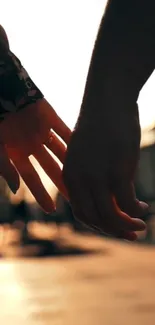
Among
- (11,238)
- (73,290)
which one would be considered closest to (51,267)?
(73,290)

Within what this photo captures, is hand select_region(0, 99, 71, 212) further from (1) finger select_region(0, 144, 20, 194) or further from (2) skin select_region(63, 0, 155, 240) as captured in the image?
(2) skin select_region(63, 0, 155, 240)

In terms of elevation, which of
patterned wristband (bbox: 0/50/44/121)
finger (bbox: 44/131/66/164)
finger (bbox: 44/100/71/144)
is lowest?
finger (bbox: 44/131/66/164)

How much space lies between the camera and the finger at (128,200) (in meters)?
0.79

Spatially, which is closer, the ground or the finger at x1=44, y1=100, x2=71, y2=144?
the finger at x1=44, y1=100, x2=71, y2=144

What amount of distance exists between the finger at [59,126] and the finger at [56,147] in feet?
0.05

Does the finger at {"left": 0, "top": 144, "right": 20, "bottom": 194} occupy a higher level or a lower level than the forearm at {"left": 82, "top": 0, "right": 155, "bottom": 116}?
lower

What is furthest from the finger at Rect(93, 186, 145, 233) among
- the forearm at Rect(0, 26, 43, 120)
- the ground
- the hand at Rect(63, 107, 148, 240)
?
the ground

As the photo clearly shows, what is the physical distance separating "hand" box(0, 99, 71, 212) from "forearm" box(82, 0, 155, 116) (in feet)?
0.64

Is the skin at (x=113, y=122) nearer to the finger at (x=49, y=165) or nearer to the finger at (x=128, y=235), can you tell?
the finger at (x=128, y=235)

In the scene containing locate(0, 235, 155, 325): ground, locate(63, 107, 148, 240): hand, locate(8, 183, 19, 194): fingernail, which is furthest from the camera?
locate(0, 235, 155, 325): ground

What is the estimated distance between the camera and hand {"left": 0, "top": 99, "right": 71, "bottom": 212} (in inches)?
39.8

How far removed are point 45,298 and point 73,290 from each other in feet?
2.04

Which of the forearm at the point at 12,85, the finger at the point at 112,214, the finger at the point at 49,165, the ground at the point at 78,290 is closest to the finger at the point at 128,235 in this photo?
the finger at the point at 112,214

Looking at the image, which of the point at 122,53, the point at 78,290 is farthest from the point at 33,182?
the point at 78,290
